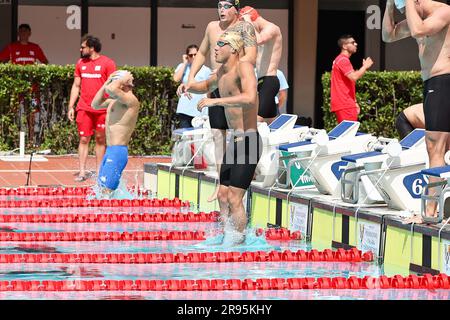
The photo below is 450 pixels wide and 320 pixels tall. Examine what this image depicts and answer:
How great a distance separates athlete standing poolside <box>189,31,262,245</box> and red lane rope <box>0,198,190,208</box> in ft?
8.53

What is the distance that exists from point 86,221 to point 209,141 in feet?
6.75

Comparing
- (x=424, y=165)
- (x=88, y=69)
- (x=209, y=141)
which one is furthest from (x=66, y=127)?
(x=424, y=165)

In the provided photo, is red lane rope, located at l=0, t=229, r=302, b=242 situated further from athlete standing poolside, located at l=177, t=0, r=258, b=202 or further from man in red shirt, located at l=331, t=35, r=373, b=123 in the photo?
man in red shirt, located at l=331, t=35, r=373, b=123

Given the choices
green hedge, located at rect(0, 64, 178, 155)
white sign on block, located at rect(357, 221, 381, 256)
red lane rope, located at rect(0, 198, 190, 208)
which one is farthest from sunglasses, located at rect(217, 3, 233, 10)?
green hedge, located at rect(0, 64, 178, 155)

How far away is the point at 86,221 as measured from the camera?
1117cm

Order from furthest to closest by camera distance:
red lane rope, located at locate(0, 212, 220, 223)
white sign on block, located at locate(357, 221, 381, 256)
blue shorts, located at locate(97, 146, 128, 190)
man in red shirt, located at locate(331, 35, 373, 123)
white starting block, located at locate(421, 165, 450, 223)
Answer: man in red shirt, located at locate(331, 35, 373, 123) → blue shorts, located at locate(97, 146, 128, 190) → red lane rope, located at locate(0, 212, 220, 223) → white sign on block, located at locate(357, 221, 381, 256) → white starting block, located at locate(421, 165, 450, 223)

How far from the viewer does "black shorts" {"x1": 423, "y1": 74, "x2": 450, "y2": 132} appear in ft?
30.0

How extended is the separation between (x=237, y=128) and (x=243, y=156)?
25cm

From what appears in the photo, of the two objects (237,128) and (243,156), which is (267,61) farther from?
(243,156)

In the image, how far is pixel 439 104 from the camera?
30.0 feet

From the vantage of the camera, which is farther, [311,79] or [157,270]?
[311,79]

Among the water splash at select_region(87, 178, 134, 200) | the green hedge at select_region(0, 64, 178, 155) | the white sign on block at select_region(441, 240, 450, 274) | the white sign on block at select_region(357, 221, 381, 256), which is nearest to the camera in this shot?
the white sign on block at select_region(441, 240, 450, 274)

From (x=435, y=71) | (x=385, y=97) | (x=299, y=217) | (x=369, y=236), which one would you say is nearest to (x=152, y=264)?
(x=369, y=236)
